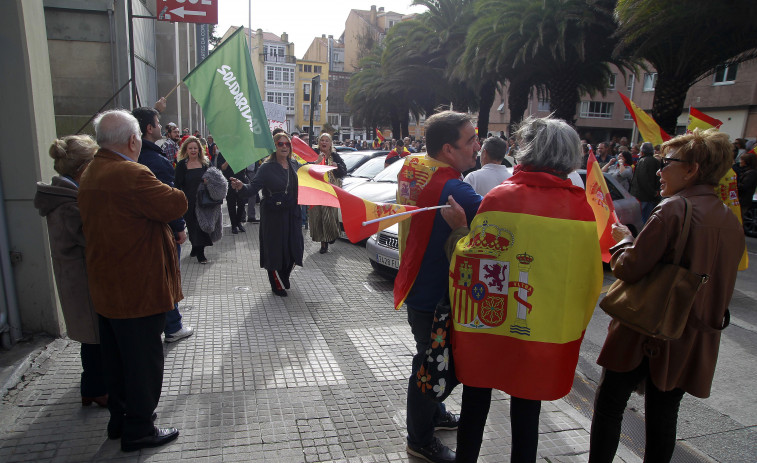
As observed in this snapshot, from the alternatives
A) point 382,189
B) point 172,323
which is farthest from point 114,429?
point 382,189

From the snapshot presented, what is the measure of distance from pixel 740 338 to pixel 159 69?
60.2ft

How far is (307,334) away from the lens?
15.7 feet

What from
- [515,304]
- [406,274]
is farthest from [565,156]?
[406,274]

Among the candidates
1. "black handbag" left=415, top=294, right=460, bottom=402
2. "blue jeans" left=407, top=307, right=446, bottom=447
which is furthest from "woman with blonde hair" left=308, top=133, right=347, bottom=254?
"black handbag" left=415, top=294, right=460, bottom=402

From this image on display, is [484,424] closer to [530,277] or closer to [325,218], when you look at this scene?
[530,277]

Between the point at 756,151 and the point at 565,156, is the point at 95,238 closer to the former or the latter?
the point at 565,156

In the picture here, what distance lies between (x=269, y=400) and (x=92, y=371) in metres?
1.14

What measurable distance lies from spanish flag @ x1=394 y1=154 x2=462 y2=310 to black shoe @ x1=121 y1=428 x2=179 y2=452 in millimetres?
1568

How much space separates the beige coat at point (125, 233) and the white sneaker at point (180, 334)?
170 centimetres

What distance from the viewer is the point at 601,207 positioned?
10.1 feet

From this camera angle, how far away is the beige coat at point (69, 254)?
3.02m

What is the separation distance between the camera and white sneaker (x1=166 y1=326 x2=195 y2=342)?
443cm

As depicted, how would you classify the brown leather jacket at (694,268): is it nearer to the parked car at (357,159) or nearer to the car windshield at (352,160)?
the parked car at (357,159)

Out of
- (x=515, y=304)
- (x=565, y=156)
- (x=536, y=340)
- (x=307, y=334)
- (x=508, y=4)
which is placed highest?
(x=508, y=4)
